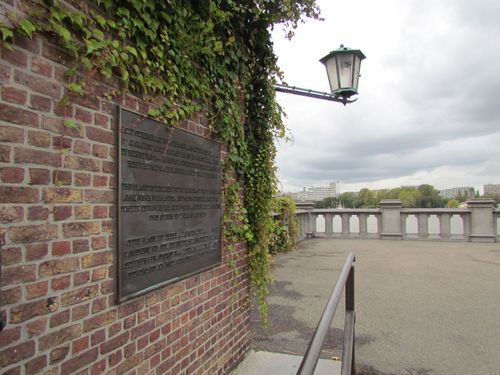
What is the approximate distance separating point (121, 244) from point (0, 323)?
0.66m

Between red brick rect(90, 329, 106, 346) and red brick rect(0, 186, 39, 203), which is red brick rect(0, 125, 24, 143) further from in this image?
red brick rect(90, 329, 106, 346)

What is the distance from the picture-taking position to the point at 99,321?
175 centimetres

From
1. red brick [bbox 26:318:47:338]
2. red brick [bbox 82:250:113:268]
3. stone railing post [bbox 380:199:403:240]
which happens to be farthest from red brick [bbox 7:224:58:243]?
stone railing post [bbox 380:199:403:240]

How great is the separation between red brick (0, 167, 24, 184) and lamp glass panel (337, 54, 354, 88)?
4.63 meters

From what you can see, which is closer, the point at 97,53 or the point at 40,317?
the point at 40,317

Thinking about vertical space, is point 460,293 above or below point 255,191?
below

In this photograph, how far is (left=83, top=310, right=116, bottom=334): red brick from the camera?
1678mm

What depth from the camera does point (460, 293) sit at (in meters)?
5.73

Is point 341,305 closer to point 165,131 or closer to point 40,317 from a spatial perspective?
point 165,131

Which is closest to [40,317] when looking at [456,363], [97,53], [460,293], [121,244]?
[121,244]

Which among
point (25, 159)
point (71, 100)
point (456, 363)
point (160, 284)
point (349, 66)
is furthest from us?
point (349, 66)

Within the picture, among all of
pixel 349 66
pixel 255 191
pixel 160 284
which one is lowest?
pixel 160 284

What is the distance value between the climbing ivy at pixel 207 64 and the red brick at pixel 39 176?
36cm

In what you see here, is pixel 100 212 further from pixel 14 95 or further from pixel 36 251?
pixel 14 95
